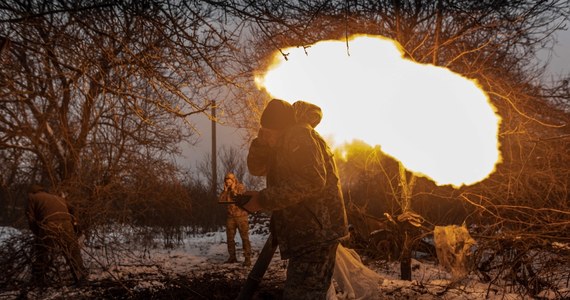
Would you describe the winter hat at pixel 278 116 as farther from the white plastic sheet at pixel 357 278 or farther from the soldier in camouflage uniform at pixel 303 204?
the white plastic sheet at pixel 357 278

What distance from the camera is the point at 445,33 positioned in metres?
9.40

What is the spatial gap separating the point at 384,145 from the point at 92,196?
582 centimetres

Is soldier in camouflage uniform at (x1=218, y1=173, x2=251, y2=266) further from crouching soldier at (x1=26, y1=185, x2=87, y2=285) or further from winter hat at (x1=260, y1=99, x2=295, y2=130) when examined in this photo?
winter hat at (x1=260, y1=99, x2=295, y2=130)

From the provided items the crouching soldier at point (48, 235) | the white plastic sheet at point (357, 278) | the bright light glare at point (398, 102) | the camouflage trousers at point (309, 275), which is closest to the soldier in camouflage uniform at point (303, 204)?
the camouflage trousers at point (309, 275)

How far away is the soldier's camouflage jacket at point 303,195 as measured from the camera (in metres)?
2.99

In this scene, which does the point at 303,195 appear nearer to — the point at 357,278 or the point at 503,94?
the point at 357,278

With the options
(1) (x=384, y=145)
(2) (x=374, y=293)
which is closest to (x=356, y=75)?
(1) (x=384, y=145)

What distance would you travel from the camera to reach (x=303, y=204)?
3117 millimetres

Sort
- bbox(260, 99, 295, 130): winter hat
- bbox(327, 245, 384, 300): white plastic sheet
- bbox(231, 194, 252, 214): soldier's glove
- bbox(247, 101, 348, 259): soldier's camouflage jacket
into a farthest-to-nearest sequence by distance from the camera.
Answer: bbox(327, 245, 384, 300): white plastic sheet → bbox(260, 99, 295, 130): winter hat → bbox(231, 194, 252, 214): soldier's glove → bbox(247, 101, 348, 259): soldier's camouflage jacket

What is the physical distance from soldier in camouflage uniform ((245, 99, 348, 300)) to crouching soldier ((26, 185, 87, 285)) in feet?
11.7

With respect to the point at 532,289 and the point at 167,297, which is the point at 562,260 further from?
the point at 167,297

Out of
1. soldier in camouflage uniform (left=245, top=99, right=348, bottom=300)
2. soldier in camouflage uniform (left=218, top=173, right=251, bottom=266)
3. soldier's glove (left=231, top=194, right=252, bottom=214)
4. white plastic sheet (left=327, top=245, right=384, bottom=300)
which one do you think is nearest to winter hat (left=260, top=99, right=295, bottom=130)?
soldier in camouflage uniform (left=245, top=99, right=348, bottom=300)

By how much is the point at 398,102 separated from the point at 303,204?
2.66 meters

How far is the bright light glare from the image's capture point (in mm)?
5016
